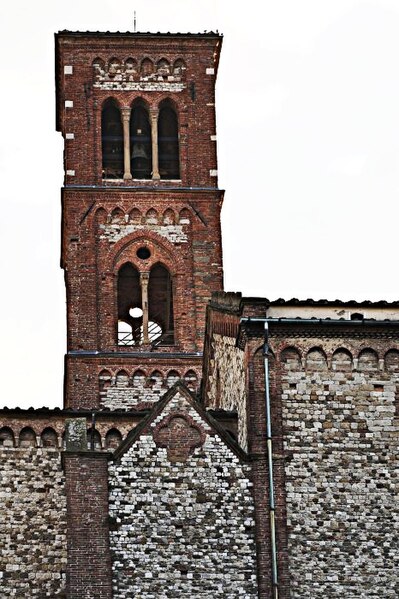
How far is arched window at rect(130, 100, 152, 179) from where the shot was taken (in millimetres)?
53531

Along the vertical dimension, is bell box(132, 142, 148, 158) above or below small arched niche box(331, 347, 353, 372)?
above

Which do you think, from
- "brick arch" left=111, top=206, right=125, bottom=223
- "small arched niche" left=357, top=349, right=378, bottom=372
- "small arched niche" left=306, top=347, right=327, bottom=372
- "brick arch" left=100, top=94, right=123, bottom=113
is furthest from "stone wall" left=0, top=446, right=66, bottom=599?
"brick arch" left=100, top=94, right=123, bottom=113

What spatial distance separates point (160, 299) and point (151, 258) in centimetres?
123

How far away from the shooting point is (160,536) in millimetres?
35562

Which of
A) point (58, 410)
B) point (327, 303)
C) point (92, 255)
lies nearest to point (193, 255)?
point (92, 255)

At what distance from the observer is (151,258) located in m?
52.1

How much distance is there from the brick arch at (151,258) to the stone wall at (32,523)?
12.1 metres

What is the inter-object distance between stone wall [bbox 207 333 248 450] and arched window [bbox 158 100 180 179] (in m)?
11.0

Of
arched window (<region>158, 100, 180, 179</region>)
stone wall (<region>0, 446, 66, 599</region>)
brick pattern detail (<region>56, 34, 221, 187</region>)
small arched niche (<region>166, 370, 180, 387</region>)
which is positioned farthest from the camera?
arched window (<region>158, 100, 180, 179</region>)

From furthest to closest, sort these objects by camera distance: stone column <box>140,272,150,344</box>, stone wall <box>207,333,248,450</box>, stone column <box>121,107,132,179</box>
Answer: stone column <box>121,107,132,179</box>
stone column <box>140,272,150,344</box>
stone wall <box>207,333,248,450</box>

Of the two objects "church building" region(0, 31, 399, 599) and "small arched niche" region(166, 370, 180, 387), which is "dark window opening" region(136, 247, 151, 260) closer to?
"small arched niche" region(166, 370, 180, 387)

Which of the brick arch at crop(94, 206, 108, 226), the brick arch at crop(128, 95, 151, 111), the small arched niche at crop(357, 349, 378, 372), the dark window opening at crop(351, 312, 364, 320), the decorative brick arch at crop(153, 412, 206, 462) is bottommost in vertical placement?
the decorative brick arch at crop(153, 412, 206, 462)

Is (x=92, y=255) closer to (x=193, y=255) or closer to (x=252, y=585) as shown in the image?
(x=193, y=255)

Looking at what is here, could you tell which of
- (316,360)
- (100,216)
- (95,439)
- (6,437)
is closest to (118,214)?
(100,216)
